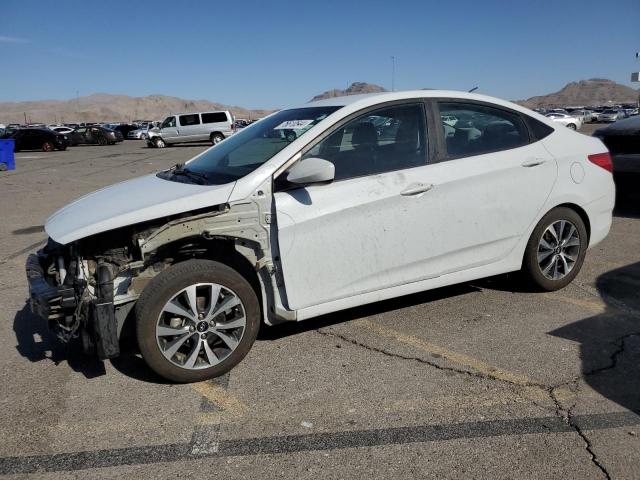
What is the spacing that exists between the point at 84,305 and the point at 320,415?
60.4 inches

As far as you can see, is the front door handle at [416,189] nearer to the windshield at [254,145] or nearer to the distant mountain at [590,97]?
the windshield at [254,145]

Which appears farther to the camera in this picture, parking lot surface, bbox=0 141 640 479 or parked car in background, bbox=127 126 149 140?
parked car in background, bbox=127 126 149 140

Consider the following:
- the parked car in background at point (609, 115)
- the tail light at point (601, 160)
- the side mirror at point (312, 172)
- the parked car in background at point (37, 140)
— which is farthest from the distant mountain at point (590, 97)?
the side mirror at point (312, 172)

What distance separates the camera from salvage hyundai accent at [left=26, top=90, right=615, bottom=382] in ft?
11.2

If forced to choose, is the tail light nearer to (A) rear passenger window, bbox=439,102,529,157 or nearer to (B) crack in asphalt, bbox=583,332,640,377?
(A) rear passenger window, bbox=439,102,529,157

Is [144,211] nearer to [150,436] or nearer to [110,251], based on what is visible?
[110,251]

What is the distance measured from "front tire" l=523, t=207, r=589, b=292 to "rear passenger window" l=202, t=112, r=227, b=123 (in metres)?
32.6

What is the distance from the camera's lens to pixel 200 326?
347 centimetres

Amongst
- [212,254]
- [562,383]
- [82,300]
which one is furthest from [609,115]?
[82,300]

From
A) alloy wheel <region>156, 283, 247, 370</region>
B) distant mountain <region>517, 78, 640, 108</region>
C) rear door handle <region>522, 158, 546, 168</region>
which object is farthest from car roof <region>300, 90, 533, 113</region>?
distant mountain <region>517, 78, 640, 108</region>

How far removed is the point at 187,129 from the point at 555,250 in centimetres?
3287

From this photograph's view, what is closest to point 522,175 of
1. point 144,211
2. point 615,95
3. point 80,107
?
point 144,211

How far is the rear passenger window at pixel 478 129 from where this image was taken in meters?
4.30

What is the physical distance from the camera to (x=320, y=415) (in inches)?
123
